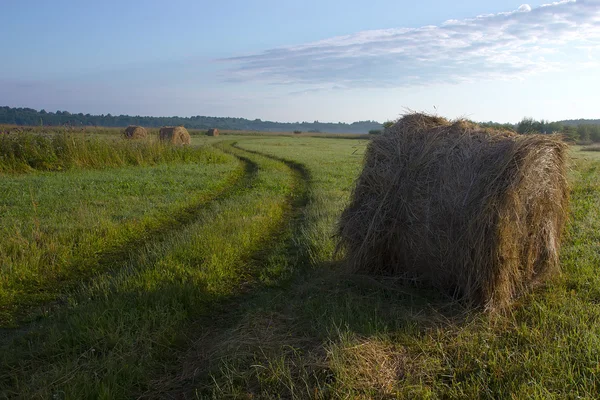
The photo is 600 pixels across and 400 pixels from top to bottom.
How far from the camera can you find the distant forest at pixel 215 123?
7.19 meters

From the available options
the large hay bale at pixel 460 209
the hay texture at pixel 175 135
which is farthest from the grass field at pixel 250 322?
the hay texture at pixel 175 135

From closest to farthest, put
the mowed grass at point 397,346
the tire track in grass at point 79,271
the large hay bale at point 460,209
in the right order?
the mowed grass at point 397,346, the large hay bale at point 460,209, the tire track in grass at point 79,271

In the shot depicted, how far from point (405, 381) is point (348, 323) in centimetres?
91

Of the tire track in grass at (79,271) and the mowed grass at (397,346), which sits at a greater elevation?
the mowed grass at (397,346)

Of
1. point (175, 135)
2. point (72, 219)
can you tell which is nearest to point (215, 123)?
point (175, 135)

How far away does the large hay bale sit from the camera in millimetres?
4812

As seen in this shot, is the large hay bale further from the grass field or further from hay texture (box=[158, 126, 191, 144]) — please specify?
hay texture (box=[158, 126, 191, 144])

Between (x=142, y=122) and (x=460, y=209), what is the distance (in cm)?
12364

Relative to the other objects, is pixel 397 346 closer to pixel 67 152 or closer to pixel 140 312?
pixel 140 312

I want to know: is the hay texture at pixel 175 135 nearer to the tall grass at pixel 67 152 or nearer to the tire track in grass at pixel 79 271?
the tall grass at pixel 67 152

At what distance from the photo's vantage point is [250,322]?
15.2 ft

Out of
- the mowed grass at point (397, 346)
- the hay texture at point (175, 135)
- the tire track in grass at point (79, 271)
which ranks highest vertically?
the hay texture at point (175, 135)

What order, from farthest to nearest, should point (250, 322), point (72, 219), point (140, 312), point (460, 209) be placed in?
point (72, 219)
point (460, 209)
point (140, 312)
point (250, 322)

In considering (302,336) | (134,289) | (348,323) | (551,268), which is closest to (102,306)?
(134,289)
